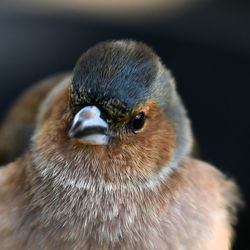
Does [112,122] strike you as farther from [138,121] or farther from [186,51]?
[186,51]

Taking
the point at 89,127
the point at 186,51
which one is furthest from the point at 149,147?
the point at 186,51

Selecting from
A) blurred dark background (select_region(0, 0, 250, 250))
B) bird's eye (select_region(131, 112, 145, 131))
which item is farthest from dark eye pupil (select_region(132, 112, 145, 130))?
blurred dark background (select_region(0, 0, 250, 250))

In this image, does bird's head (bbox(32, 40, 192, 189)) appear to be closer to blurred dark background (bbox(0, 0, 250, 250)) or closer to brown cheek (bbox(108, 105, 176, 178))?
brown cheek (bbox(108, 105, 176, 178))

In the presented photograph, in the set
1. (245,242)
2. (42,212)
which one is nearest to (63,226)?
(42,212)

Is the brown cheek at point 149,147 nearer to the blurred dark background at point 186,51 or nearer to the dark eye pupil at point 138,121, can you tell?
the dark eye pupil at point 138,121

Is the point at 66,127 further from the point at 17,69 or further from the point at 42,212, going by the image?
the point at 17,69

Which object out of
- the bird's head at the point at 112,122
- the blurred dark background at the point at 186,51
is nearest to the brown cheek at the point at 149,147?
the bird's head at the point at 112,122
